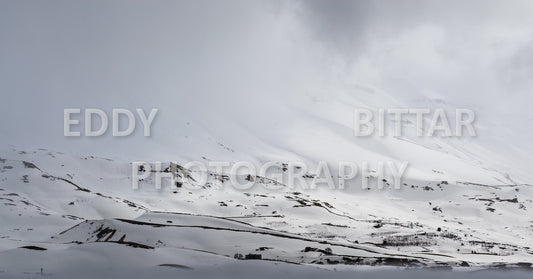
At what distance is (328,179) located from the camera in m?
83.3

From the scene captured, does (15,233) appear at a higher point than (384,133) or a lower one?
lower

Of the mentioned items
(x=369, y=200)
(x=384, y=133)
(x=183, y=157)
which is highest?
(x=384, y=133)

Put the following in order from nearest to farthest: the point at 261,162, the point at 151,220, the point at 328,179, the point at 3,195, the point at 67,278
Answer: the point at 67,278 < the point at 151,220 < the point at 3,195 < the point at 328,179 < the point at 261,162

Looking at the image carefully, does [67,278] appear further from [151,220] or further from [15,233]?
[15,233]

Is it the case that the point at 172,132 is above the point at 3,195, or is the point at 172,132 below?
above

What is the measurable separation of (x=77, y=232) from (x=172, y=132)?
7940 cm

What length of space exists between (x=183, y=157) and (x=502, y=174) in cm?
8455

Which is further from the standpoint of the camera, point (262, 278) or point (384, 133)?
point (384, 133)

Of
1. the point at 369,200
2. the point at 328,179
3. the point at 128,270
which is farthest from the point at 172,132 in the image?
the point at 128,270

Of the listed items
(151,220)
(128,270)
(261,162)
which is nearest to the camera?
(128,270)

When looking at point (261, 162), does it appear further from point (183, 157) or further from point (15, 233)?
point (15, 233)

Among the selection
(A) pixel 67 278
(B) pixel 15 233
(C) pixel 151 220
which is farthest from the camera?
(B) pixel 15 233

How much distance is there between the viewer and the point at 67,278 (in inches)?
410

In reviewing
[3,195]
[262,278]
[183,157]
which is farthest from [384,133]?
[262,278]
